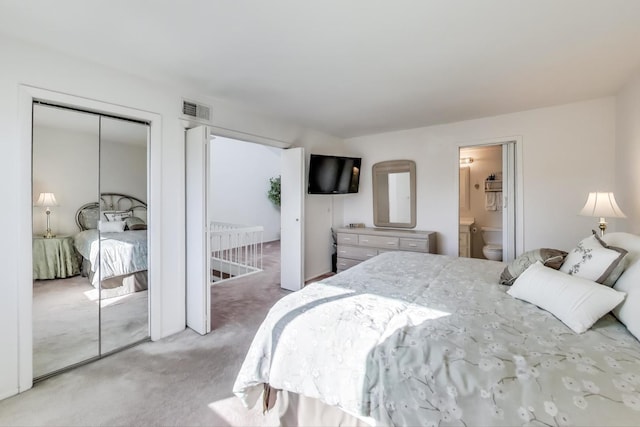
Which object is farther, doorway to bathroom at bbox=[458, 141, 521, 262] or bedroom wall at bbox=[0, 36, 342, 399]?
doorway to bathroom at bbox=[458, 141, 521, 262]

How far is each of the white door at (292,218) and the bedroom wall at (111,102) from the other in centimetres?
38

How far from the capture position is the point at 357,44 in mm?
1938

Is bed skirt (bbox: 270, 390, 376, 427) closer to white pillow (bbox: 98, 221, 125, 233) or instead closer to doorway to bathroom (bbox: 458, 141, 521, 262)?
white pillow (bbox: 98, 221, 125, 233)

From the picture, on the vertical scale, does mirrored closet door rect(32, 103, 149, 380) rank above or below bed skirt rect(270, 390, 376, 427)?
above

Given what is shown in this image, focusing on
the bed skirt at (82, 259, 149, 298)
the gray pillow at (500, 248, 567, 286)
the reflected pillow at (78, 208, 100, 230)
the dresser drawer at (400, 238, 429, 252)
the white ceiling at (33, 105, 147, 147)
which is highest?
the white ceiling at (33, 105, 147, 147)

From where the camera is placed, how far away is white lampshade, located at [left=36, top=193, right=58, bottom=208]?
2026 mm

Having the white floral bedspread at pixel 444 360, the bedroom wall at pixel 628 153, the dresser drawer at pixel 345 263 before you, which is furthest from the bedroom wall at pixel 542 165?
the white floral bedspread at pixel 444 360

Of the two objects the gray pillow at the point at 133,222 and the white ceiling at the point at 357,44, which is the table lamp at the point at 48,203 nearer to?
the gray pillow at the point at 133,222

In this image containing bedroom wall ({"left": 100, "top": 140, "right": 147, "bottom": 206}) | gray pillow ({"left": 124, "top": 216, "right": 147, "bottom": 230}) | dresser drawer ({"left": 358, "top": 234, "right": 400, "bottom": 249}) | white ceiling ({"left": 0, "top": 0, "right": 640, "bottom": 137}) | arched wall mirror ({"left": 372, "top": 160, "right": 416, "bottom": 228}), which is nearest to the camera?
white ceiling ({"left": 0, "top": 0, "right": 640, "bottom": 137})

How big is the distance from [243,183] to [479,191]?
555cm

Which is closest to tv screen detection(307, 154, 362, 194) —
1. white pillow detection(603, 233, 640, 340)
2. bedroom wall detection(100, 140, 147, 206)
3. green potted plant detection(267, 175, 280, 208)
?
bedroom wall detection(100, 140, 147, 206)

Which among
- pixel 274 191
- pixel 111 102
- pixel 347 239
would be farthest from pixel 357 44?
pixel 274 191

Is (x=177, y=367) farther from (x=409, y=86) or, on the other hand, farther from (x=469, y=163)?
(x=469, y=163)

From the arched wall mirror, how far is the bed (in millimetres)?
2672
